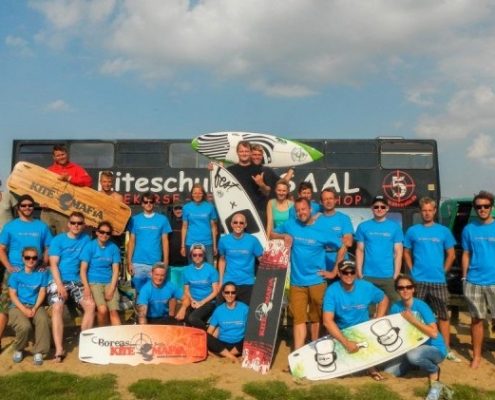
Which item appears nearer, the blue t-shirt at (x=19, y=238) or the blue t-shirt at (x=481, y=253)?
the blue t-shirt at (x=481, y=253)

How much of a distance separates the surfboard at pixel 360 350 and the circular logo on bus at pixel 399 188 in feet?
18.9

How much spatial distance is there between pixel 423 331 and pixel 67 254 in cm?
425

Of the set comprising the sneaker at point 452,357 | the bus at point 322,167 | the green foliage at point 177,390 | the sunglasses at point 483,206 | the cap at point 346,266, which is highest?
the bus at point 322,167

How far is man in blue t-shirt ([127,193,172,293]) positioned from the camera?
6828 millimetres

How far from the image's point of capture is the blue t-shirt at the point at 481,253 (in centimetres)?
565

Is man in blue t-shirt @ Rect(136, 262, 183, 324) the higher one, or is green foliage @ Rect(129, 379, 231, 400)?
man in blue t-shirt @ Rect(136, 262, 183, 324)

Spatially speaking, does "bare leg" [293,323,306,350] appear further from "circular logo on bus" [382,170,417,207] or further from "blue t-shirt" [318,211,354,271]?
"circular logo on bus" [382,170,417,207]

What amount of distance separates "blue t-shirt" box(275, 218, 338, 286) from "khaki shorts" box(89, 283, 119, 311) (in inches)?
89.7

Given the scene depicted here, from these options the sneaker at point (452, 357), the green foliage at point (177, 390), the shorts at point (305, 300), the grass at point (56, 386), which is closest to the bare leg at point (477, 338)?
the sneaker at point (452, 357)

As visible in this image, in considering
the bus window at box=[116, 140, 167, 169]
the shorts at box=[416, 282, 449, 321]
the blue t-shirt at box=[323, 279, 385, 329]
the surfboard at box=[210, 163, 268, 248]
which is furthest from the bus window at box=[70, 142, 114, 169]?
the shorts at box=[416, 282, 449, 321]

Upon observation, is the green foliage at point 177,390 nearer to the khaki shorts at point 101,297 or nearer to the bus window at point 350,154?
the khaki shorts at point 101,297

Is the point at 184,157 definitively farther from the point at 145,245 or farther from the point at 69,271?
the point at 69,271

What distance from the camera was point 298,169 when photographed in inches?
430

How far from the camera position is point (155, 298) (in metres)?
6.33
